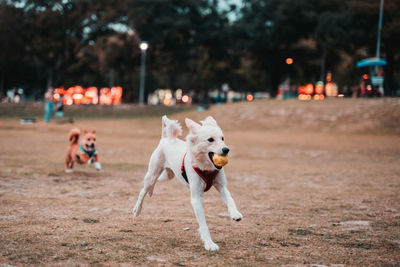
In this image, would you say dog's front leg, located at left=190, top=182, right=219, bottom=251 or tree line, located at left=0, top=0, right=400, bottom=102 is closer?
dog's front leg, located at left=190, top=182, right=219, bottom=251

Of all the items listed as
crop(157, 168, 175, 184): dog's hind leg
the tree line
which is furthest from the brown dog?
the tree line

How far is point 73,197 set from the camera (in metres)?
7.91

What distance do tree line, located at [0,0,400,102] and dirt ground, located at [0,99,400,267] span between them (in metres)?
34.5

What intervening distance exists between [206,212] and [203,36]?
50.9 m

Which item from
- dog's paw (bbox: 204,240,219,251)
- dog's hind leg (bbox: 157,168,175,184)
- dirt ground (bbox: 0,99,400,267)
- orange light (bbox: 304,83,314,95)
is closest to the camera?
dirt ground (bbox: 0,99,400,267)

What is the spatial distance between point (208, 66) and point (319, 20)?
18786mm

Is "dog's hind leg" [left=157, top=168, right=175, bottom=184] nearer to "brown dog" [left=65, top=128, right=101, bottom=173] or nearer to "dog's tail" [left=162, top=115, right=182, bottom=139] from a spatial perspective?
"dog's tail" [left=162, top=115, right=182, bottom=139]

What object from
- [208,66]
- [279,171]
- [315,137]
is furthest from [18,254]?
[208,66]

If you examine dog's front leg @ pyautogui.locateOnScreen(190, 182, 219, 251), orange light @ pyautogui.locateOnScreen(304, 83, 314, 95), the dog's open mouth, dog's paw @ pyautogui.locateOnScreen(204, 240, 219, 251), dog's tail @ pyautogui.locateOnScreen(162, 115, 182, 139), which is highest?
orange light @ pyautogui.locateOnScreen(304, 83, 314, 95)

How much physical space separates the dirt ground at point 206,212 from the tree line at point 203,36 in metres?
34.5

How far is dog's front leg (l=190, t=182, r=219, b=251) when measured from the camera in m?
4.91

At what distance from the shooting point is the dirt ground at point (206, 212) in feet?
15.6

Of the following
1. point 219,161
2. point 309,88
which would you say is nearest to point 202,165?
point 219,161

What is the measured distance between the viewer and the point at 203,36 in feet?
185
